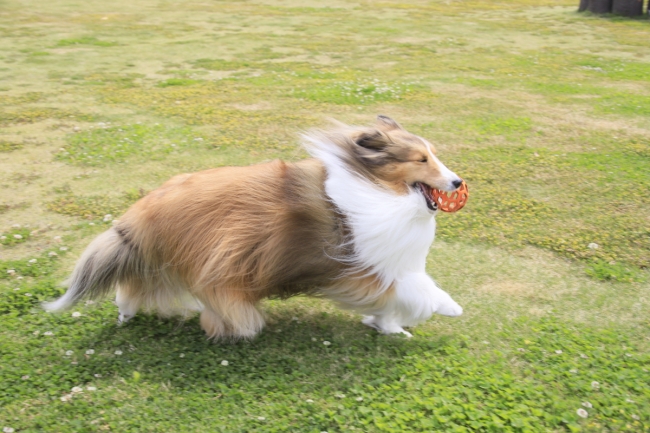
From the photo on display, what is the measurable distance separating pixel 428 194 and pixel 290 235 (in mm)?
770

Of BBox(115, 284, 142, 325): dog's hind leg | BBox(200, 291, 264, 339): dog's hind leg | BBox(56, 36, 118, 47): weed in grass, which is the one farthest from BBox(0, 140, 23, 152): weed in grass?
BBox(56, 36, 118, 47): weed in grass

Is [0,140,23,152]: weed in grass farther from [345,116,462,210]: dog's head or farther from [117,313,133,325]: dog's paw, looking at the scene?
[345,116,462,210]: dog's head

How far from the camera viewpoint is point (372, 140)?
3.41 meters

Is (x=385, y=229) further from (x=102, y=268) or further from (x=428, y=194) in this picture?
(x=102, y=268)

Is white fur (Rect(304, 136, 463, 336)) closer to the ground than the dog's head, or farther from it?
closer to the ground

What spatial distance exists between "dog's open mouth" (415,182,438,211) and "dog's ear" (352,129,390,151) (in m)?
0.28

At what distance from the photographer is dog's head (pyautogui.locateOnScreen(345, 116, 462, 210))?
11.1 ft

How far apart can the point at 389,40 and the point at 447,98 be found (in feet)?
15.3

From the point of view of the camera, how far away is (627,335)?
3707 millimetres

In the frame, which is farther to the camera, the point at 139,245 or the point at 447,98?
the point at 447,98

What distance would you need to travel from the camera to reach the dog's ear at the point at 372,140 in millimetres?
3406

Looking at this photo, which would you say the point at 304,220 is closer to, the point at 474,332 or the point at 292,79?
the point at 474,332

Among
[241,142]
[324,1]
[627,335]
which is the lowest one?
[627,335]

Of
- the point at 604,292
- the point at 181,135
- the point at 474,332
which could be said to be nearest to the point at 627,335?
the point at 604,292
